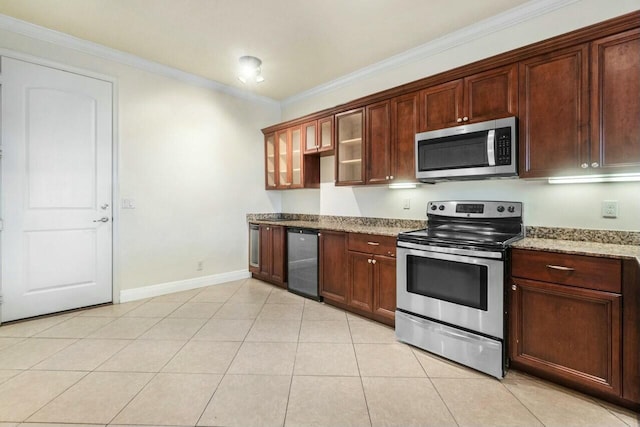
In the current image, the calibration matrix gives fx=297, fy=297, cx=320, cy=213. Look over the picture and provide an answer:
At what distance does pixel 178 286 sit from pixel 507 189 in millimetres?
3823

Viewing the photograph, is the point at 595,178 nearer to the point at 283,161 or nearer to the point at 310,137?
the point at 310,137

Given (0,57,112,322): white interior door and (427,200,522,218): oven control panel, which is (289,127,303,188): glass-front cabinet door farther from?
(0,57,112,322): white interior door

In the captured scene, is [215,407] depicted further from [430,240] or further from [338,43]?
[338,43]

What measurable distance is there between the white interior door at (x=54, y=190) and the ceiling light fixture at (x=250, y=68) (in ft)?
4.78

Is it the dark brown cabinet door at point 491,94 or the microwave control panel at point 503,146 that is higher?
the dark brown cabinet door at point 491,94

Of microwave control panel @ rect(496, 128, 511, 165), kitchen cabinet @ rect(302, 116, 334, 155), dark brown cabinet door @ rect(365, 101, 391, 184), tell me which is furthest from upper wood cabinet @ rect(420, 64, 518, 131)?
kitchen cabinet @ rect(302, 116, 334, 155)

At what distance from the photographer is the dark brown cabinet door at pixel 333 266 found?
313cm

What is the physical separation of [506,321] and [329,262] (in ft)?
5.71

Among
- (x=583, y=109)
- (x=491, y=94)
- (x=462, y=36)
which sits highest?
(x=462, y=36)

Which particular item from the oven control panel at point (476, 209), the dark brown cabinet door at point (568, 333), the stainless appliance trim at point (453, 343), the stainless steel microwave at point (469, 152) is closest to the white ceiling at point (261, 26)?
the stainless steel microwave at point (469, 152)

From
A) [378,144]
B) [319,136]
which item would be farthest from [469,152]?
[319,136]

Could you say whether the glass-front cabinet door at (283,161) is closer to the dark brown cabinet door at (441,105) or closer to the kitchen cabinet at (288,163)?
the kitchen cabinet at (288,163)

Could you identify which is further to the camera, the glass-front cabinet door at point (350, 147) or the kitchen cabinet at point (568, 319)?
the glass-front cabinet door at point (350, 147)

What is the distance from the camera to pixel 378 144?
3104mm
